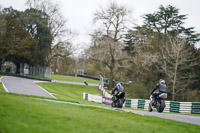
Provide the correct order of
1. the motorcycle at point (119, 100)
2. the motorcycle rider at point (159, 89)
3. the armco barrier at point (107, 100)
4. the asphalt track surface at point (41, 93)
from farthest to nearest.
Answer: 1. the armco barrier at point (107, 100)
2. the motorcycle at point (119, 100)
3. the motorcycle rider at point (159, 89)
4. the asphalt track surface at point (41, 93)

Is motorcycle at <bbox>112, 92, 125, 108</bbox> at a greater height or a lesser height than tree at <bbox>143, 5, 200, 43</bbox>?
lesser

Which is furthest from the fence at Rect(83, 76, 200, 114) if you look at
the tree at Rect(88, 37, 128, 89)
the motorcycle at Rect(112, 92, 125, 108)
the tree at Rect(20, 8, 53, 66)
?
the tree at Rect(20, 8, 53, 66)

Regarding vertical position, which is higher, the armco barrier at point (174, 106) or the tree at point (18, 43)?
the tree at point (18, 43)

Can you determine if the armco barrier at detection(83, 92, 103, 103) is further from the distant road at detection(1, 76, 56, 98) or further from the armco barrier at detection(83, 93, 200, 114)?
the distant road at detection(1, 76, 56, 98)

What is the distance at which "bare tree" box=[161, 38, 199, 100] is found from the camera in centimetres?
4194

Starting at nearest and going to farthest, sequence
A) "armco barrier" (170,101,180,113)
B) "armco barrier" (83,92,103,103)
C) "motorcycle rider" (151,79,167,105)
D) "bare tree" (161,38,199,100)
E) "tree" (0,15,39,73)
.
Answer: "motorcycle rider" (151,79,167,105)
"armco barrier" (170,101,180,113)
"armco barrier" (83,92,103,103)
"bare tree" (161,38,199,100)
"tree" (0,15,39,73)

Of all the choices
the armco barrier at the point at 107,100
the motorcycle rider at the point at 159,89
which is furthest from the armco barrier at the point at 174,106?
the motorcycle rider at the point at 159,89

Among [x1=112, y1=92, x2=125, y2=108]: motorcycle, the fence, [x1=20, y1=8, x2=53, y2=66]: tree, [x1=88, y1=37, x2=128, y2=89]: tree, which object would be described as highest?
[x1=20, y1=8, x2=53, y2=66]: tree

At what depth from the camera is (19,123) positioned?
260 inches

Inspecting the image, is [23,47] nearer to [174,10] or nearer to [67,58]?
[67,58]

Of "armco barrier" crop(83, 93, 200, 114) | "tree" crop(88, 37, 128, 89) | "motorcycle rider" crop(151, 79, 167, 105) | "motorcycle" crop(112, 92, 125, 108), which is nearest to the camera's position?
"motorcycle rider" crop(151, 79, 167, 105)

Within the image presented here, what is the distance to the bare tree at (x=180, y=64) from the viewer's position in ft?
138

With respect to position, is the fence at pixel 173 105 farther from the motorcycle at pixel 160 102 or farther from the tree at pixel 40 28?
the tree at pixel 40 28

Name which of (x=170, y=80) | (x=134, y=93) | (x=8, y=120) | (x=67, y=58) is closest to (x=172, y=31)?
(x=170, y=80)
